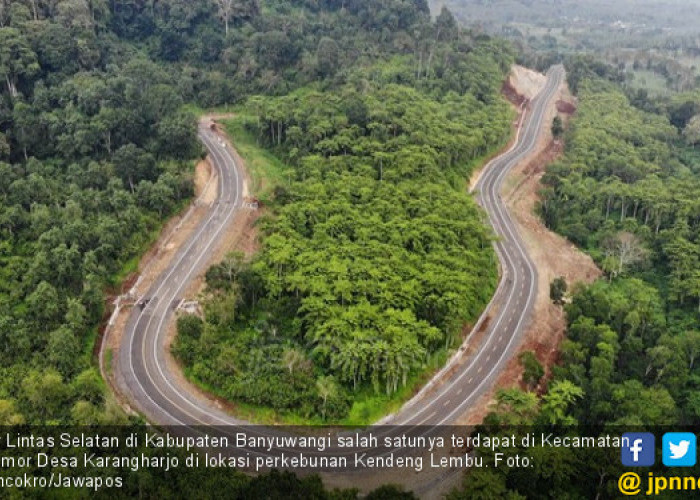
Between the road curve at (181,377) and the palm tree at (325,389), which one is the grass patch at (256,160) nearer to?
the road curve at (181,377)

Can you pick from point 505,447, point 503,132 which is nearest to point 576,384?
point 505,447

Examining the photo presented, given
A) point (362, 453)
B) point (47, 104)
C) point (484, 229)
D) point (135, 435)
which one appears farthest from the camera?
point (47, 104)

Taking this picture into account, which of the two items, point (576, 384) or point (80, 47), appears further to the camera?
point (80, 47)

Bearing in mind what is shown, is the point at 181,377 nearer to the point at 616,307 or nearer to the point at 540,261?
the point at 616,307

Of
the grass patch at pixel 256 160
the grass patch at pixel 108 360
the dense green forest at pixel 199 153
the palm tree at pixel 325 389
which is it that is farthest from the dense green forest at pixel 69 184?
the palm tree at pixel 325 389

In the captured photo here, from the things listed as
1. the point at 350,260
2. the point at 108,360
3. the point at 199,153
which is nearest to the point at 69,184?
the point at 199,153

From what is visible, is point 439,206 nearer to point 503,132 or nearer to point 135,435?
point 503,132

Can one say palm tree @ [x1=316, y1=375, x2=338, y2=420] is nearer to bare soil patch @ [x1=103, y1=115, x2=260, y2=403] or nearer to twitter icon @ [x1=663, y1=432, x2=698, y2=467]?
bare soil patch @ [x1=103, y1=115, x2=260, y2=403]
